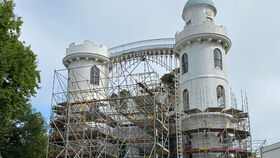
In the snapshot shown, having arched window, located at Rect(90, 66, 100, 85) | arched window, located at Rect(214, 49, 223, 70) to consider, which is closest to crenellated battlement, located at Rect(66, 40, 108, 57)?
arched window, located at Rect(90, 66, 100, 85)

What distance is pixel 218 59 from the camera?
3198 cm

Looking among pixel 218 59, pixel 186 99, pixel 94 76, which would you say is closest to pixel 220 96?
pixel 186 99

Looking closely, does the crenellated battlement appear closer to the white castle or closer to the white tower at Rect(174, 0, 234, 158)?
the white castle

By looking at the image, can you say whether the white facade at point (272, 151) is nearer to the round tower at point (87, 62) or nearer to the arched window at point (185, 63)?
the arched window at point (185, 63)

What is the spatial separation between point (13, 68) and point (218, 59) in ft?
58.5

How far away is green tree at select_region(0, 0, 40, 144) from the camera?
71.6 feet

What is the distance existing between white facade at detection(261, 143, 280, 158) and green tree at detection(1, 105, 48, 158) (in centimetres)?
1977

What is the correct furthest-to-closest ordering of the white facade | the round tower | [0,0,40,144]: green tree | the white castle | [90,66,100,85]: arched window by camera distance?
[90,66,100,85]: arched window → the round tower → the white castle → [0,0,40,144]: green tree → the white facade

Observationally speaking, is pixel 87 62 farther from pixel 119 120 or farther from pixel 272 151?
pixel 272 151

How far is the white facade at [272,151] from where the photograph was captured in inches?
787

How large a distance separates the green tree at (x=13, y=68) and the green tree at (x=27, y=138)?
24.6 ft

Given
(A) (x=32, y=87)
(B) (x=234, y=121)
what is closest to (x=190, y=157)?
(B) (x=234, y=121)

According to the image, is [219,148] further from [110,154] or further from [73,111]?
[73,111]

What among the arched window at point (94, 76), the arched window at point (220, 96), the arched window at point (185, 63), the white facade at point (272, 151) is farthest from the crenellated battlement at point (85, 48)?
the white facade at point (272, 151)
